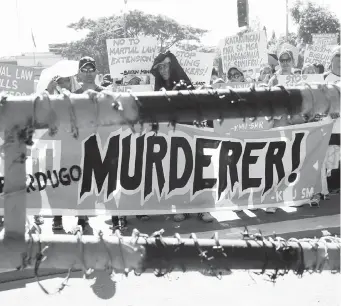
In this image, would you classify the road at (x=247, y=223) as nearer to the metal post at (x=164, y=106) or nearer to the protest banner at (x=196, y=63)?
the protest banner at (x=196, y=63)

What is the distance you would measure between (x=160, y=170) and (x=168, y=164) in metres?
0.10

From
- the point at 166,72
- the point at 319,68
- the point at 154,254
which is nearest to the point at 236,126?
the point at 166,72

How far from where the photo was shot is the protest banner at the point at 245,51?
30.4 ft

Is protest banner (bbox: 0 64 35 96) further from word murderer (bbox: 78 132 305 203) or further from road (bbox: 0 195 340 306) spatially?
road (bbox: 0 195 340 306)

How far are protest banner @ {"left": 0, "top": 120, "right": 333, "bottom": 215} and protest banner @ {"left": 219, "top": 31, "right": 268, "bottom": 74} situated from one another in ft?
13.2

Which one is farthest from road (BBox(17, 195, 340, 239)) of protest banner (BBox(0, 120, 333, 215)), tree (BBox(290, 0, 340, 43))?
tree (BBox(290, 0, 340, 43))

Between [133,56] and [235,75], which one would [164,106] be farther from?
[235,75]

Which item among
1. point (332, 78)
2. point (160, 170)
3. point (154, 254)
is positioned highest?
point (332, 78)

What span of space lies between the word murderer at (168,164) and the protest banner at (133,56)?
3.49 m

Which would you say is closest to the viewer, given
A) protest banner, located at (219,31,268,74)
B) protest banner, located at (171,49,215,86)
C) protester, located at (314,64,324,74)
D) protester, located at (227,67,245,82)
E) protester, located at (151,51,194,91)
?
protester, located at (151,51,194,91)

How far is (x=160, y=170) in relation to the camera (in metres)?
4.82

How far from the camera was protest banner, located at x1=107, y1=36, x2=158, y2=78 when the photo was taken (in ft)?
27.0

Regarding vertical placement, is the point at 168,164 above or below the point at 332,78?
below

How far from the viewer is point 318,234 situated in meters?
4.77
